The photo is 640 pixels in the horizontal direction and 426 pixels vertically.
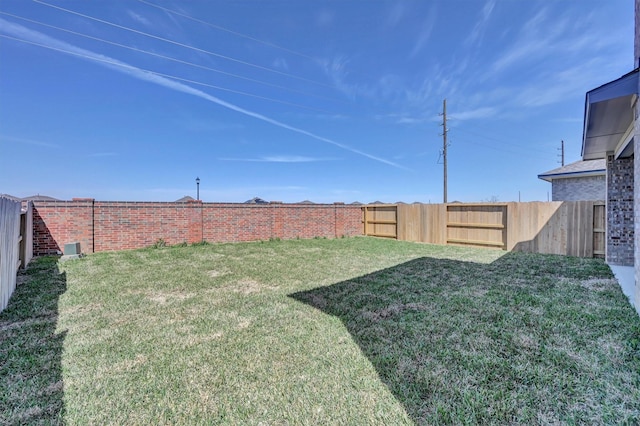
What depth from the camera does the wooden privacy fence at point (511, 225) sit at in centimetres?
726

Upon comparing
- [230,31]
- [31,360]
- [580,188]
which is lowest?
[31,360]

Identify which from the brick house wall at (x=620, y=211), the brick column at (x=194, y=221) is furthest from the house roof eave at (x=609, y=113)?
the brick column at (x=194, y=221)

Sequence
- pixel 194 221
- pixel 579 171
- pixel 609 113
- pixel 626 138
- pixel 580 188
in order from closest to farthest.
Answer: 1. pixel 609 113
2. pixel 626 138
3. pixel 194 221
4. pixel 579 171
5. pixel 580 188

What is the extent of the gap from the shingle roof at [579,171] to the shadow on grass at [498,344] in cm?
828

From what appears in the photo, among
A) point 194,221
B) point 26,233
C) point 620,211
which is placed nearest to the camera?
point 620,211

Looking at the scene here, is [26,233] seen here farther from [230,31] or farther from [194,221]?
[230,31]

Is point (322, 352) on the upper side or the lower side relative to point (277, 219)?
lower

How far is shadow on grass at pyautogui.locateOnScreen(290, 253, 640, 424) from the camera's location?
1.77 m

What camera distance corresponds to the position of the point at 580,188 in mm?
11266

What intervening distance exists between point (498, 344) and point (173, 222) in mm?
10224

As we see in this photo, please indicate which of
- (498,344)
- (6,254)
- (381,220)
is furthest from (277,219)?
(498,344)

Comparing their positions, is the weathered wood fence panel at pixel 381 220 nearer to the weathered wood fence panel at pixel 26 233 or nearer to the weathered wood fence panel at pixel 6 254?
the weathered wood fence panel at pixel 6 254

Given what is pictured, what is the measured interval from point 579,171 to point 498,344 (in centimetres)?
1259

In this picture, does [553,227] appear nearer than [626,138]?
No
